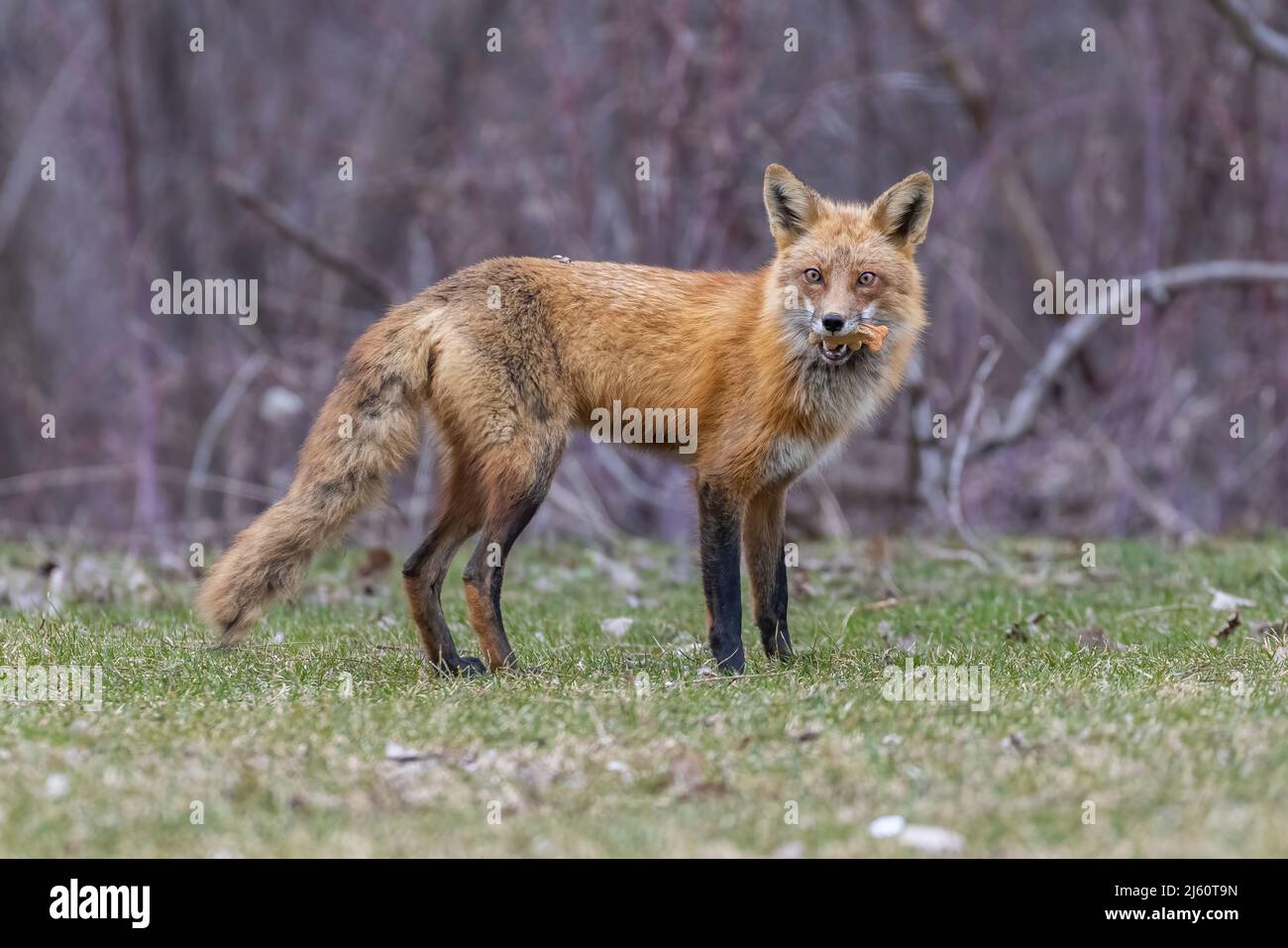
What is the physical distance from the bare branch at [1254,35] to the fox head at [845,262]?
5.45 meters

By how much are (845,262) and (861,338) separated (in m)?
0.31

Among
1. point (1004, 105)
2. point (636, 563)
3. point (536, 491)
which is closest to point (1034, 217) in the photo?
point (1004, 105)

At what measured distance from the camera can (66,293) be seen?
1673 centimetres

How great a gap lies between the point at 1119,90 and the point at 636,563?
842 centimetres

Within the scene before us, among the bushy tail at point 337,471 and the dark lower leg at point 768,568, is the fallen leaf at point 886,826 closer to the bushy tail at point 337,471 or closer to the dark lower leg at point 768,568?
the dark lower leg at point 768,568

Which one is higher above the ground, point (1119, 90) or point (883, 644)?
point (1119, 90)

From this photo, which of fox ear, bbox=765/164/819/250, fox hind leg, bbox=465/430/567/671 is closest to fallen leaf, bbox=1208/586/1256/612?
fox ear, bbox=765/164/819/250

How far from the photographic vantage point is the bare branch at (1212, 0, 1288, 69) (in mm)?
9914

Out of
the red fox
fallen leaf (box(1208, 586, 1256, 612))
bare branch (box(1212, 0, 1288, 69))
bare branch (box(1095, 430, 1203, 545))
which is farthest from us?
bare branch (box(1095, 430, 1203, 545))

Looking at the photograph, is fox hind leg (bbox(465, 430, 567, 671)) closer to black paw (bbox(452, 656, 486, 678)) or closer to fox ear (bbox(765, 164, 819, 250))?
black paw (bbox(452, 656, 486, 678))

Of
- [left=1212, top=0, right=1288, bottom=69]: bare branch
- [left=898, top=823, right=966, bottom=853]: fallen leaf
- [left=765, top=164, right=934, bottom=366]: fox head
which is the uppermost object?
[left=1212, top=0, right=1288, bottom=69]: bare branch

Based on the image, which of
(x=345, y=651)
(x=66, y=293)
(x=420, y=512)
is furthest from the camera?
(x=66, y=293)

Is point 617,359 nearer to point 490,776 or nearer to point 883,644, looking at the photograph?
point 883,644

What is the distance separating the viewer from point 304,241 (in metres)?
11.4
